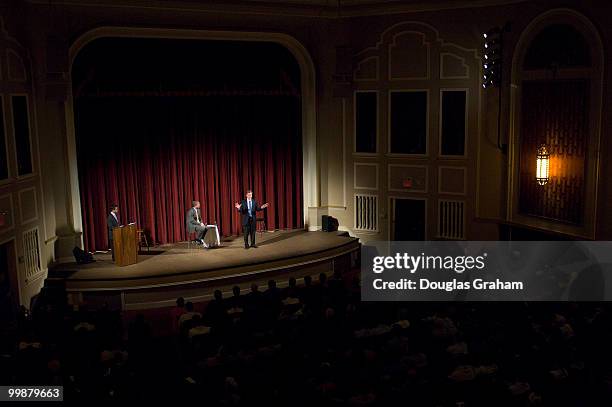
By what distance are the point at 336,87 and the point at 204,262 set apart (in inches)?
185

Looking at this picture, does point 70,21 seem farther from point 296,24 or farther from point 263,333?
point 263,333

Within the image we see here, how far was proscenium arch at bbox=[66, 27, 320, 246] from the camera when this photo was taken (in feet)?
42.6

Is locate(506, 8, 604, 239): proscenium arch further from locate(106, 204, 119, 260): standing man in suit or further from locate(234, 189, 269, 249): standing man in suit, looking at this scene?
locate(106, 204, 119, 260): standing man in suit

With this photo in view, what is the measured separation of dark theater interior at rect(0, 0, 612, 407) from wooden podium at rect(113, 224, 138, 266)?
4 centimetres

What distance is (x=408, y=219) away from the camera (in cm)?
1524

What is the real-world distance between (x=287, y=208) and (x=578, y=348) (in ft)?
29.9

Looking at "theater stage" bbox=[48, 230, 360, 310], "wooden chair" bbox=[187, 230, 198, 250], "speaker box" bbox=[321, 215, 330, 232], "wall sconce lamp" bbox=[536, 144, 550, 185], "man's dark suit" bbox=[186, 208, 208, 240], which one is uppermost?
"wall sconce lamp" bbox=[536, 144, 550, 185]

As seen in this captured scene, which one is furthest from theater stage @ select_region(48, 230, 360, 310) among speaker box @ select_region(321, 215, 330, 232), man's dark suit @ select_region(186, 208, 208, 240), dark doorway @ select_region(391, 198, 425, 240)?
dark doorway @ select_region(391, 198, 425, 240)

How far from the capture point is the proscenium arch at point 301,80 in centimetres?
1299

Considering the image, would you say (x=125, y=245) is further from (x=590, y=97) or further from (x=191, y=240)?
(x=590, y=97)

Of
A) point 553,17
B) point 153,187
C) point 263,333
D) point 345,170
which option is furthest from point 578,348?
Answer: point 153,187

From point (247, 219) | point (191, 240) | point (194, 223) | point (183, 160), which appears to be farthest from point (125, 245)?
point (183, 160)

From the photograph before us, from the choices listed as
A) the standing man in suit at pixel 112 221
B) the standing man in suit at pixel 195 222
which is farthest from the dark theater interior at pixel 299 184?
the standing man in suit at pixel 195 222

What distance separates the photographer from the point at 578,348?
775 centimetres
